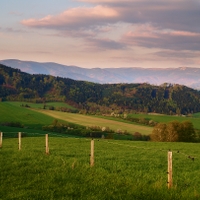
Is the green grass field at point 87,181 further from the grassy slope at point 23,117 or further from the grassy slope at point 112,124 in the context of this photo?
the grassy slope at point 23,117

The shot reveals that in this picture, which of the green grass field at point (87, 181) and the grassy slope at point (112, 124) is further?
the grassy slope at point (112, 124)

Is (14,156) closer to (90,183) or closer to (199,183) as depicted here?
(90,183)

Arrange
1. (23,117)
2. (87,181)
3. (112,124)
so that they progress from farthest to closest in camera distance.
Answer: (112,124)
(23,117)
(87,181)

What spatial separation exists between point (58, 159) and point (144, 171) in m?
6.97

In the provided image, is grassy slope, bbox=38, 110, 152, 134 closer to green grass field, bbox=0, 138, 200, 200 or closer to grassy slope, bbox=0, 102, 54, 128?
grassy slope, bbox=0, 102, 54, 128

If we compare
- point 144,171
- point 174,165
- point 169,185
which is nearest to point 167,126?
point 174,165

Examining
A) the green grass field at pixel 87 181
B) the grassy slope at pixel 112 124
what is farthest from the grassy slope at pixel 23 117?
the green grass field at pixel 87 181

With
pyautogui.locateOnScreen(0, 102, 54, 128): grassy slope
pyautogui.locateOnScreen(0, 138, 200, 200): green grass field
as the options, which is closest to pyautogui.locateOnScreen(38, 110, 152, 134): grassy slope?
pyautogui.locateOnScreen(0, 102, 54, 128): grassy slope

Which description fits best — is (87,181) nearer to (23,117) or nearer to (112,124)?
(112,124)

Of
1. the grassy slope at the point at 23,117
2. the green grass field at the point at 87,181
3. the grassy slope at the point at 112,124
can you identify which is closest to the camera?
the green grass field at the point at 87,181

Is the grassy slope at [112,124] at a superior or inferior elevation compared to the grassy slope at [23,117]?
inferior

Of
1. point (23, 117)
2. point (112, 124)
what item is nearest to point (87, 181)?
point (112, 124)

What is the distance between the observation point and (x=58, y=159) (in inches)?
967

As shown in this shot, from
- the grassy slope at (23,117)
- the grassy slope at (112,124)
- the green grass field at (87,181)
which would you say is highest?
the green grass field at (87,181)
